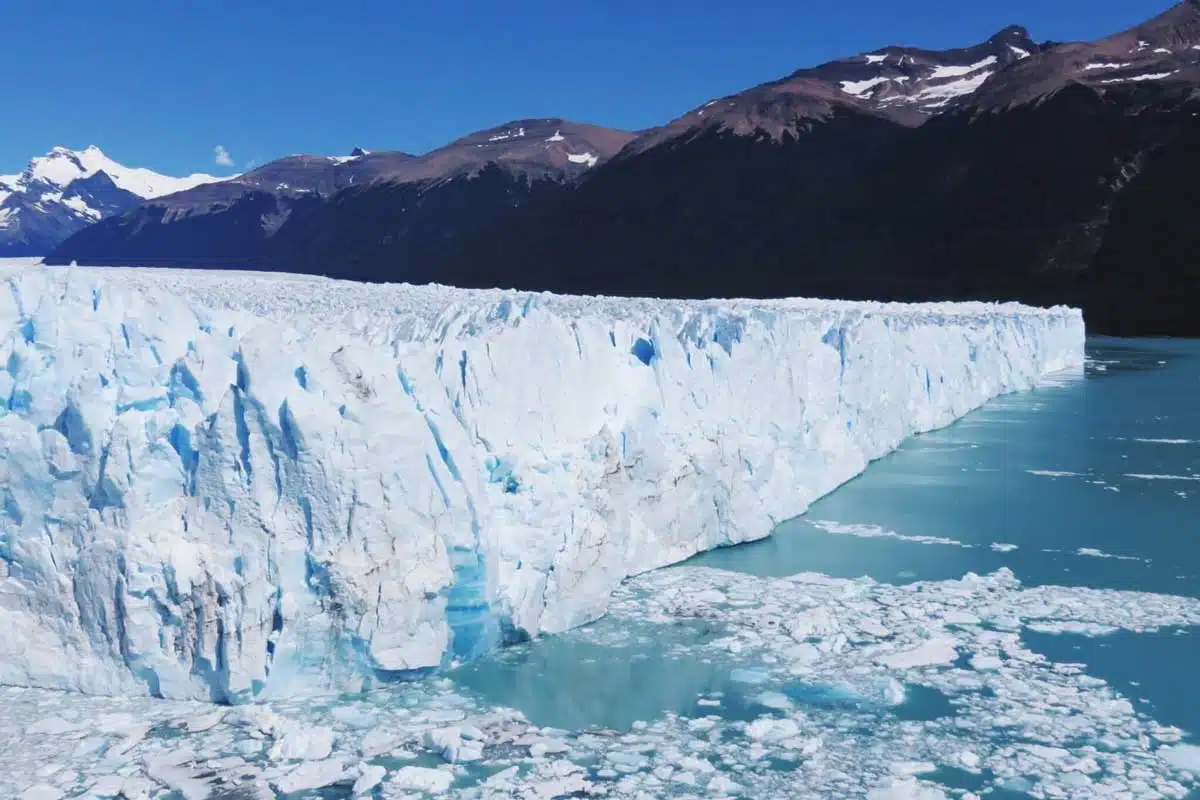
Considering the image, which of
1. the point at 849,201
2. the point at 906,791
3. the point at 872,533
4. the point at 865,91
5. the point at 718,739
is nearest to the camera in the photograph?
the point at 906,791

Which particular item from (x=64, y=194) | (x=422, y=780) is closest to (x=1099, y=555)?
(x=422, y=780)

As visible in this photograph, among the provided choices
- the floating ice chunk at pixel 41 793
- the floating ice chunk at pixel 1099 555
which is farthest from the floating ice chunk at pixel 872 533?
the floating ice chunk at pixel 41 793

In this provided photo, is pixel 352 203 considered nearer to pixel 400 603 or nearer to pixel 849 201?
pixel 849 201

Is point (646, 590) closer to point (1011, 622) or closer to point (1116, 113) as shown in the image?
point (1011, 622)

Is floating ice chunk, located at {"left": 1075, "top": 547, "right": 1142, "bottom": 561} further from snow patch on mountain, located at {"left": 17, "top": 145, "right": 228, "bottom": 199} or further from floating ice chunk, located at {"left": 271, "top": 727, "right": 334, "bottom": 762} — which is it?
snow patch on mountain, located at {"left": 17, "top": 145, "right": 228, "bottom": 199}

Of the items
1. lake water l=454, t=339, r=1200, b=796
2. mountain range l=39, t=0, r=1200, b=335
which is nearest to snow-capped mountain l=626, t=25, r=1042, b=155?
mountain range l=39, t=0, r=1200, b=335
